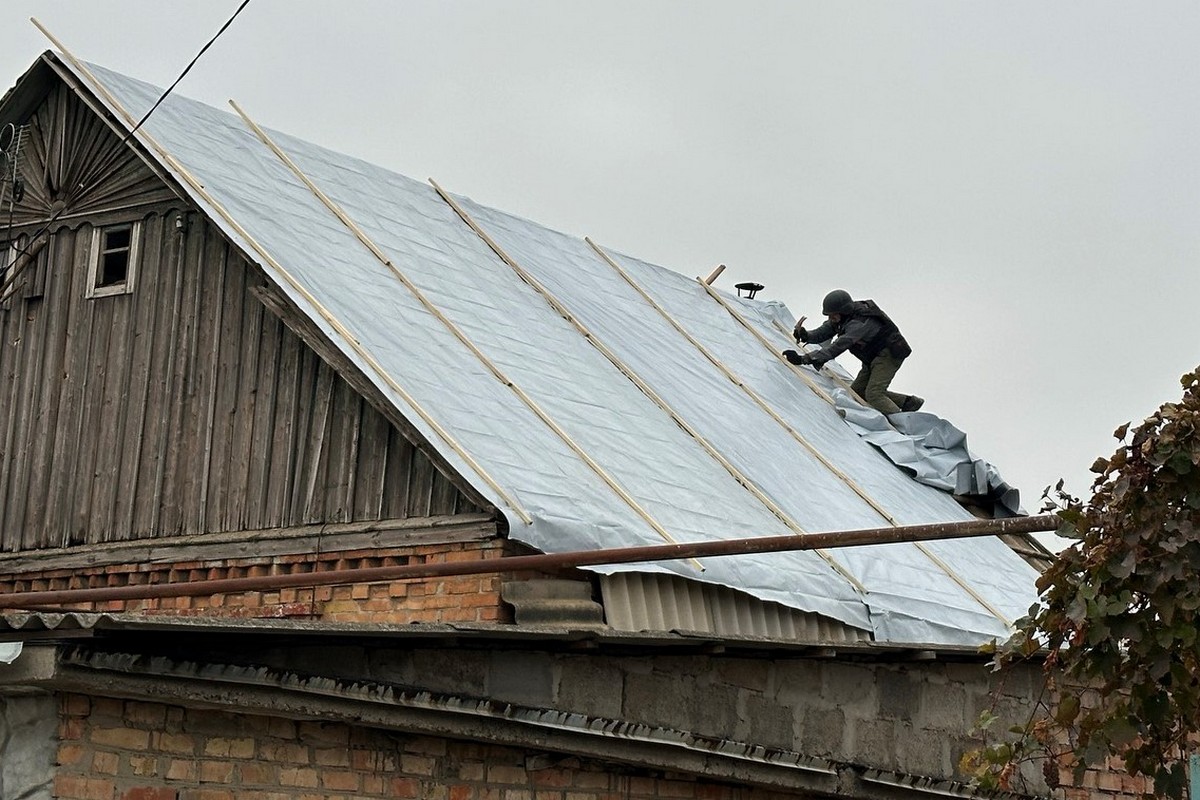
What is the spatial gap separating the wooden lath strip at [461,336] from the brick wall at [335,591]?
1.21 m

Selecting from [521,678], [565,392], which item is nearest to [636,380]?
[565,392]

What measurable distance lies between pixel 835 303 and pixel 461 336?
17.2 ft

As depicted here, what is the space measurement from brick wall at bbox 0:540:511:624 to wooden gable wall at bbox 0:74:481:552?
23cm

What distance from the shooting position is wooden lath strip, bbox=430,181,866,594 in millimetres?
11289

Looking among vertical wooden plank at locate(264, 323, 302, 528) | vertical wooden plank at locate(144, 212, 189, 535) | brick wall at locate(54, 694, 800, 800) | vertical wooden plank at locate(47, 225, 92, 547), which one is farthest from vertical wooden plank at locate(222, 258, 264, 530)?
brick wall at locate(54, 694, 800, 800)

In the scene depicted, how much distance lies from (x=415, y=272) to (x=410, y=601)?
3.11 metres

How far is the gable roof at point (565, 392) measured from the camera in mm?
9844

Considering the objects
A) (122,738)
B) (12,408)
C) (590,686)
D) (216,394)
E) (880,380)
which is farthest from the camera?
(880,380)

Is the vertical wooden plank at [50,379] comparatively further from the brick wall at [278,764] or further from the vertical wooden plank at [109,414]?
the brick wall at [278,764]

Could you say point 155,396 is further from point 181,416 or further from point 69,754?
point 69,754

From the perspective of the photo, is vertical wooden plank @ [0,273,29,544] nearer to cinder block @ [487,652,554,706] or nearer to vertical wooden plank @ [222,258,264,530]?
vertical wooden plank @ [222,258,264,530]

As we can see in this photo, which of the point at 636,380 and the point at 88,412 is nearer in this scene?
the point at 88,412

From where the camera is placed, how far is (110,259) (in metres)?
11.5

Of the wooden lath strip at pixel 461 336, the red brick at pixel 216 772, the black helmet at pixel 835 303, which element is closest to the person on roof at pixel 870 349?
the black helmet at pixel 835 303
